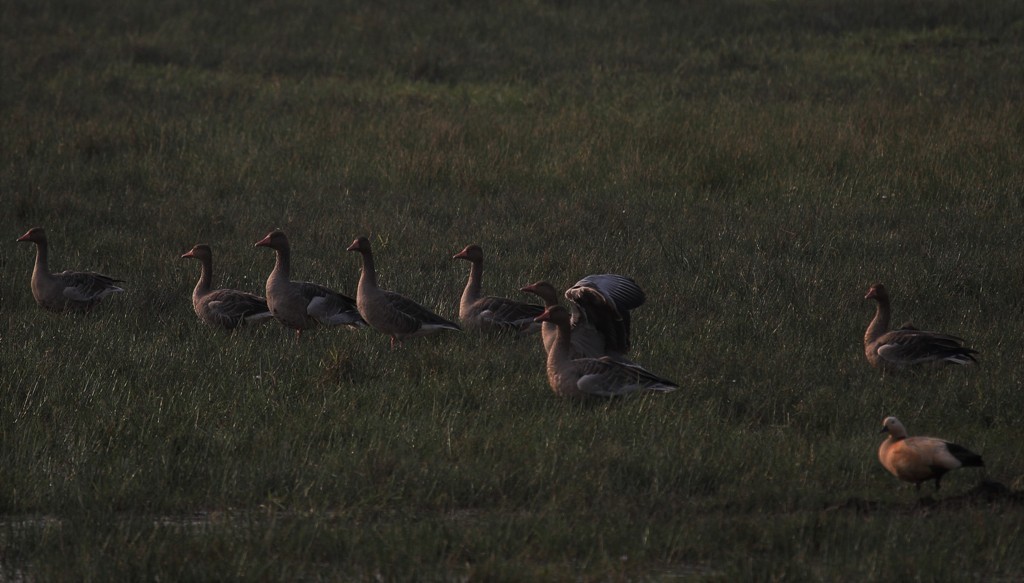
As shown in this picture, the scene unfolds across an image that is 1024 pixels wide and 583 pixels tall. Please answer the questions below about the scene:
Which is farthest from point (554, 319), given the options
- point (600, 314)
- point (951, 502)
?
point (951, 502)

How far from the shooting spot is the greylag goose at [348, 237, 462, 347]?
9.05 metres

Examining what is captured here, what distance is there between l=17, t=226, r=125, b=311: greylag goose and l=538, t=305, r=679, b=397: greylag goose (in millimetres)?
4150

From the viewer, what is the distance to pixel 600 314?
8156 millimetres

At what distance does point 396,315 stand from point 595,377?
212 cm

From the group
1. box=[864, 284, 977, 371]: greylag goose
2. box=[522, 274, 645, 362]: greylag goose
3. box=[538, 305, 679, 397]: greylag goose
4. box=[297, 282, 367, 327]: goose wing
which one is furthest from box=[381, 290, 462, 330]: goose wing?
box=[864, 284, 977, 371]: greylag goose

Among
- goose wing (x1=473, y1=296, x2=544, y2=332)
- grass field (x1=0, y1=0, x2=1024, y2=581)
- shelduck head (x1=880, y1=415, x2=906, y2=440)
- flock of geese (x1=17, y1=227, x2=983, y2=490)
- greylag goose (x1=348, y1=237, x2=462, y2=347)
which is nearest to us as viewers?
grass field (x1=0, y1=0, x2=1024, y2=581)

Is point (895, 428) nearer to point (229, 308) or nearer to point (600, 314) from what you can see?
point (600, 314)

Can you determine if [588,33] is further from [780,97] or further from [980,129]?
[980,129]

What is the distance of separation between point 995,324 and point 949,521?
3957 mm

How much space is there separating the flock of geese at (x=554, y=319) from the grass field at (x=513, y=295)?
174 millimetres

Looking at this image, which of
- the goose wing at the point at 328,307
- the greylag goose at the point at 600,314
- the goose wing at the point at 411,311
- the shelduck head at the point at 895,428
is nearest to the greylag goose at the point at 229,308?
the goose wing at the point at 328,307

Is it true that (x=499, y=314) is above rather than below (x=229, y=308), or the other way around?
above

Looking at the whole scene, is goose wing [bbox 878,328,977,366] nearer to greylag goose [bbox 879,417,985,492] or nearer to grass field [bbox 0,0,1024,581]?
grass field [bbox 0,0,1024,581]

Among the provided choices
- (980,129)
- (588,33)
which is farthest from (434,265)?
(588,33)
